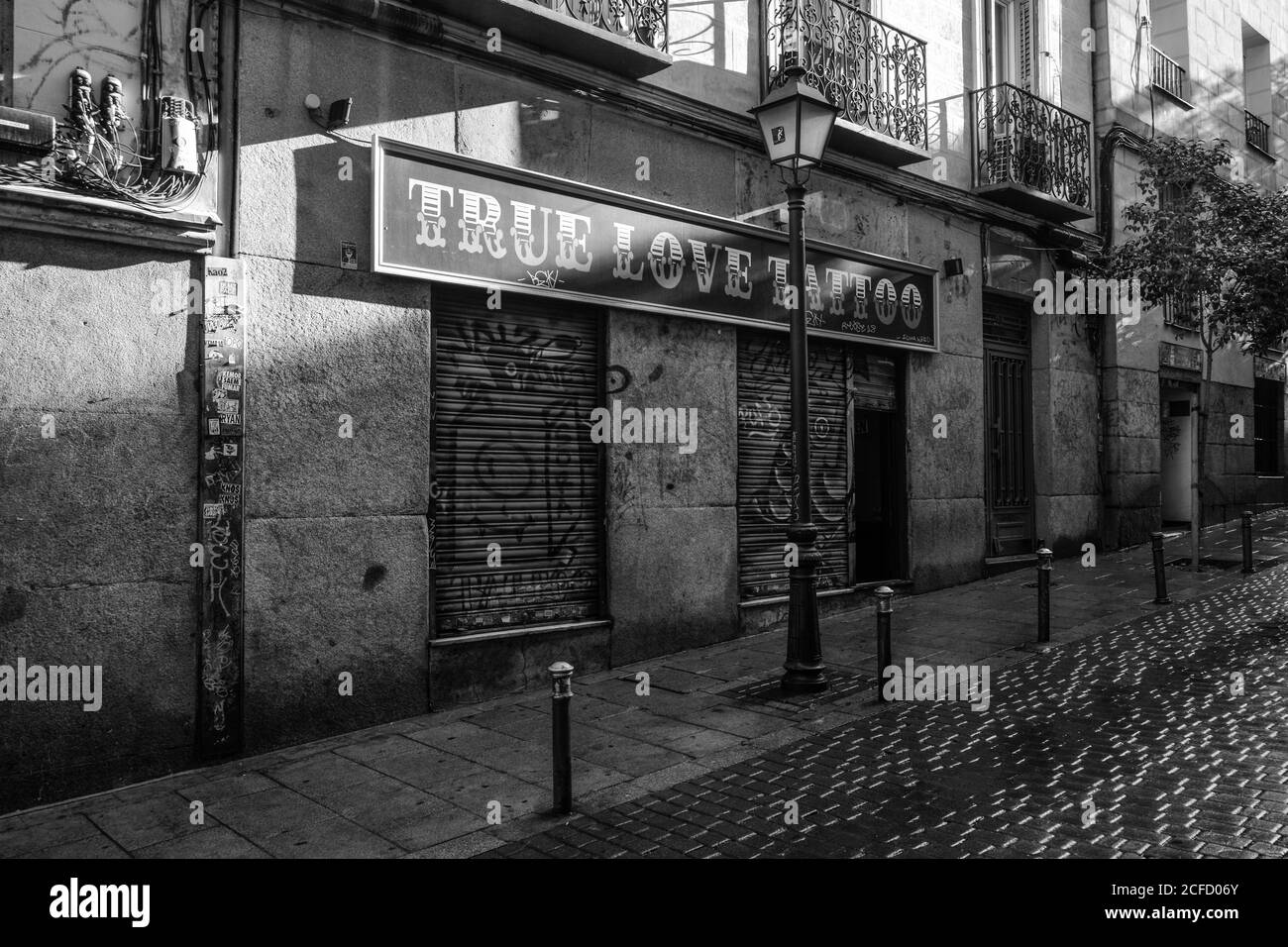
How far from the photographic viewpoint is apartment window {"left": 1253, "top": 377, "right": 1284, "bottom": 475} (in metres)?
20.0

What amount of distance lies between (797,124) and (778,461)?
4106 millimetres

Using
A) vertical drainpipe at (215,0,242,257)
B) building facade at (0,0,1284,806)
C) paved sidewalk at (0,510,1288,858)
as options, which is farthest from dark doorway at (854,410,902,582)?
vertical drainpipe at (215,0,242,257)

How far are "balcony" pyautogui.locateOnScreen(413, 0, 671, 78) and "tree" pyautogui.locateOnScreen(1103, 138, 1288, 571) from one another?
8.50 metres

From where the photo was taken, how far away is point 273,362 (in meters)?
6.62

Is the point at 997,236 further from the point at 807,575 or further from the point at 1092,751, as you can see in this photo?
the point at 1092,751

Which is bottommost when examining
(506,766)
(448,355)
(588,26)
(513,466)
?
(506,766)

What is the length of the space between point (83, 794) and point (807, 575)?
516cm

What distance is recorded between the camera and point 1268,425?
2050 cm

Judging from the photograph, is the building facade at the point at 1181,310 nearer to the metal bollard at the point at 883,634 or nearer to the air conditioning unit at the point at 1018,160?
the air conditioning unit at the point at 1018,160

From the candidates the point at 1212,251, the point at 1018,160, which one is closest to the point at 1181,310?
the point at 1212,251

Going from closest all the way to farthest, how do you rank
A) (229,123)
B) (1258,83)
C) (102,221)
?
1. (102,221)
2. (229,123)
3. (1258,83)

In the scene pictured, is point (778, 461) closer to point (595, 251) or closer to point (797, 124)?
point (595, 251)

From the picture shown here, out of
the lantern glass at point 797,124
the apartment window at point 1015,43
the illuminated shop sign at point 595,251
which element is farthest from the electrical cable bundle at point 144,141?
the apartment window at point 1015,43
